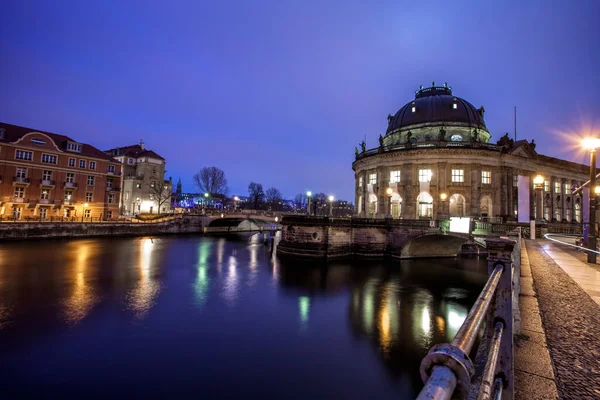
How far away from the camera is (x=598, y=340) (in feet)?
14.5

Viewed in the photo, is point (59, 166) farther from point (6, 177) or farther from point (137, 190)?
point (137, 190)

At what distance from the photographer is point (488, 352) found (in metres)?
2.71

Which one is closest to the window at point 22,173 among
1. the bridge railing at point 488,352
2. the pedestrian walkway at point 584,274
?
the bridge railing at point 488,352

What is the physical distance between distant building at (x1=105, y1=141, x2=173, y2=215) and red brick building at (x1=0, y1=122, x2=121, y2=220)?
13.1 meters

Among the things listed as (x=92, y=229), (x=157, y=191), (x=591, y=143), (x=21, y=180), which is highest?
(x=157, y=191)

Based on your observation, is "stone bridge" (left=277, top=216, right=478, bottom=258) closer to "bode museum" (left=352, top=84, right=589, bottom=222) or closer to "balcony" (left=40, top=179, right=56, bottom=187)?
"bode museum" (left=352, top=84, right=589, bottom=222)

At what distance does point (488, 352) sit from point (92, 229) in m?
53.7

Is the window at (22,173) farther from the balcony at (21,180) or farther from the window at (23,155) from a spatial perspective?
the window at (23,155)

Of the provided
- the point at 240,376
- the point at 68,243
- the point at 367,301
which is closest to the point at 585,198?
the point at 367,301

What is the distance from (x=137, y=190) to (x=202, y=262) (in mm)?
44520

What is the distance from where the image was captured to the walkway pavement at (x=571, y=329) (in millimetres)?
3291

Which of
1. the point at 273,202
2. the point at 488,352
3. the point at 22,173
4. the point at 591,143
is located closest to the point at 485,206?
the point at 591,143

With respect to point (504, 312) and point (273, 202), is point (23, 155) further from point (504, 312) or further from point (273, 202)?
point (273, 202)

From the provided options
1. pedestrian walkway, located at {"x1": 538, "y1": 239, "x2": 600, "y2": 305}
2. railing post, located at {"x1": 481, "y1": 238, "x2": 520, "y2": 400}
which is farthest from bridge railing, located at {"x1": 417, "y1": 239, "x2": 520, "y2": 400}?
pedestrian walkway, located at {"x1": 538, "y1": 239, "x2": 600, "y2": 305}
